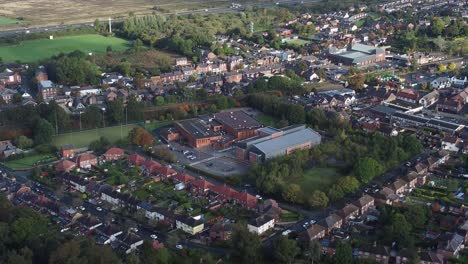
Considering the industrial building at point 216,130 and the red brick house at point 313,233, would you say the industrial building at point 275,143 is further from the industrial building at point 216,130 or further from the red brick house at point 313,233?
the red brick house at point 313,233

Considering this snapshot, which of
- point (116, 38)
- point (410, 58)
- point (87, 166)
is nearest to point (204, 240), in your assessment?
point (87, 166)

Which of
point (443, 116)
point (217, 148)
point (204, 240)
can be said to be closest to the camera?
point (204, 240)

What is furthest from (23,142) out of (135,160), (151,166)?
(151,166)

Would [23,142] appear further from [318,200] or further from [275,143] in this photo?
[318,200]

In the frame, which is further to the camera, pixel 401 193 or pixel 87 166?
pixel 87 166

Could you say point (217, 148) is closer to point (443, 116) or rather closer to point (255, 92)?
point (255, 92)

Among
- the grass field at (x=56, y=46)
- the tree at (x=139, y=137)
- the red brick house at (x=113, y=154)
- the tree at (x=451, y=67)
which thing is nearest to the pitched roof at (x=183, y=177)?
the red brick house at (x=113, y=154)
